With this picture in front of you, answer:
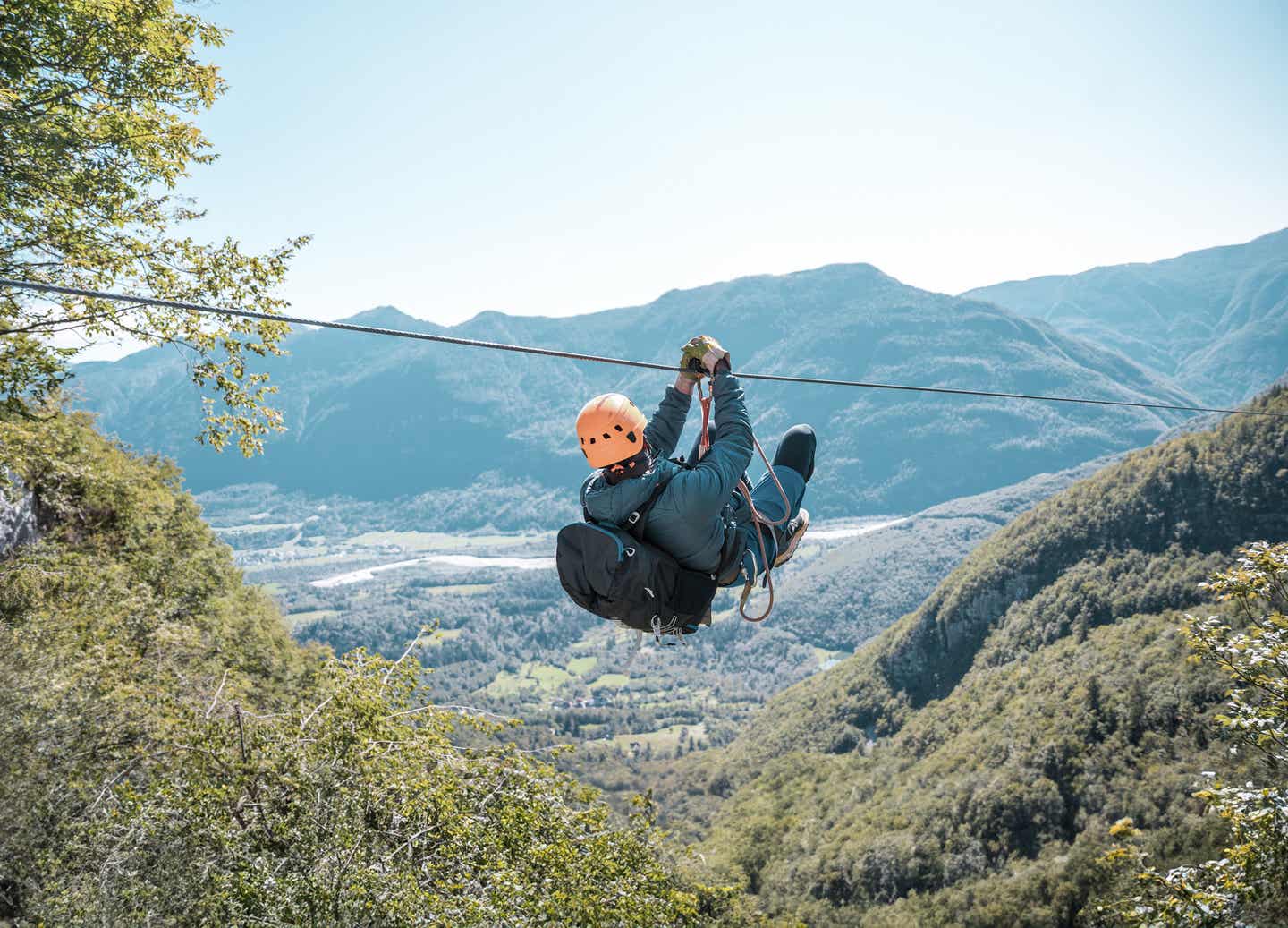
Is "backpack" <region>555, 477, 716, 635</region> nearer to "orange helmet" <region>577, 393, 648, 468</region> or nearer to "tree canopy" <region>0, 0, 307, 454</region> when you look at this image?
"orange helmet" <region>577, 393, 648, 468</region>

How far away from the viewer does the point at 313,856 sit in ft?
27.9

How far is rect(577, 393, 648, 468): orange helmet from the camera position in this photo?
14.6 feet

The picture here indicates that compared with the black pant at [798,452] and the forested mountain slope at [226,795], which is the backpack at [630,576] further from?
the forested mountain slope at [226,795]

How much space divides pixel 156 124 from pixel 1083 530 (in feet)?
434

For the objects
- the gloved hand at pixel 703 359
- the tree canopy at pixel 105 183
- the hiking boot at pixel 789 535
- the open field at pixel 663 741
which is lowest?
the open field at pixel 663 741

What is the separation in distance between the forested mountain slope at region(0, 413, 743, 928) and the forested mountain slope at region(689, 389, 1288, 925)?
56.0 metres

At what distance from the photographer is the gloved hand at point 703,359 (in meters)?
4.76

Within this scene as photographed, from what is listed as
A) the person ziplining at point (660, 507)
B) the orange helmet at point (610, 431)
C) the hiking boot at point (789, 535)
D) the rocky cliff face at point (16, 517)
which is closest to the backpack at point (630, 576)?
the person ziplining at point (660, 507)

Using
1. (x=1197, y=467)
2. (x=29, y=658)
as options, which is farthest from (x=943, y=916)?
(x=1197, y=467)

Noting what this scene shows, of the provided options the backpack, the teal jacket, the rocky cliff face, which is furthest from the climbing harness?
the rocky cliff face

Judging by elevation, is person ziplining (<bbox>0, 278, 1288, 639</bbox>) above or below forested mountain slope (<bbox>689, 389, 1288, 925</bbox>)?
above

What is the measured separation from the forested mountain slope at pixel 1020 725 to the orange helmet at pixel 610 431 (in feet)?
201

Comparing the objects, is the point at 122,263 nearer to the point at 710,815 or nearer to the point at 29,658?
the point at 29,658

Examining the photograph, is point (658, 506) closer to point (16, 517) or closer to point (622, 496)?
point (622, 496)
